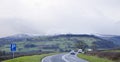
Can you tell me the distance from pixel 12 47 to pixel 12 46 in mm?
158

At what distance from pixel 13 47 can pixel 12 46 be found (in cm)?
23

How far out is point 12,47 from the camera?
4722cm

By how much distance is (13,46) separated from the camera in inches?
1864

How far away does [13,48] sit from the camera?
4712 centimetres

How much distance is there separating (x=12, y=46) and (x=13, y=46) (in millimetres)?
152

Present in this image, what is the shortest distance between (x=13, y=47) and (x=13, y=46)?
0.69 feet

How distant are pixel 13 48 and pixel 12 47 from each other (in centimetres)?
23

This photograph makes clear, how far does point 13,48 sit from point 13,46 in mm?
360

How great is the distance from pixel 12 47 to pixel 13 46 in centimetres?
23

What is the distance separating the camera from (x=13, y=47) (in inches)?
1858
